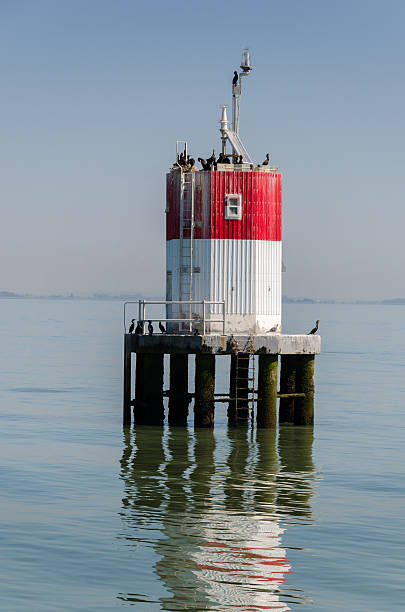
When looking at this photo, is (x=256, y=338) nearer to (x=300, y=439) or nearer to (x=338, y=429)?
(x=300, y=439)

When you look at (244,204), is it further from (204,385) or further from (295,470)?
(295,470)

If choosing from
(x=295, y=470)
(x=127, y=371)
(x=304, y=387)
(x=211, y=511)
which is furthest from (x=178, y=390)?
(x=211, y=511)

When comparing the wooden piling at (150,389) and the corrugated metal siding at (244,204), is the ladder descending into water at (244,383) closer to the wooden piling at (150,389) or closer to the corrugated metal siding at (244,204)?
the wooden piling at (150,389)

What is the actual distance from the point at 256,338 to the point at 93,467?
762cm

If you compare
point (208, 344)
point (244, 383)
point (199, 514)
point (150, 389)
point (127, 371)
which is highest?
point (208, 344)

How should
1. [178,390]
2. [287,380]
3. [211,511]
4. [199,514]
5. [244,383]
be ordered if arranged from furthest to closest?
1. [287,380]
2. [244,383]
3. [178,390]
4. [211,511]
5. [199,514]

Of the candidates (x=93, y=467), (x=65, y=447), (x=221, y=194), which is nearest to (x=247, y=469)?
(x=93, y=467)

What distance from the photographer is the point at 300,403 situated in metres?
37.4

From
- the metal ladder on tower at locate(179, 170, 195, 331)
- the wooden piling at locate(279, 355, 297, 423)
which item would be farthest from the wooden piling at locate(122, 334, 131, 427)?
the wooden piling at locate(279, 355, 297, 423)

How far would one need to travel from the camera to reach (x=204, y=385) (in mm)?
35250

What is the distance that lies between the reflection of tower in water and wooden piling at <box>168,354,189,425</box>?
25.4 inches

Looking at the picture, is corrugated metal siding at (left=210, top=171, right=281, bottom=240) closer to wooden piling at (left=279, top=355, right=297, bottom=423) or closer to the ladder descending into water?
the ladder descending into water

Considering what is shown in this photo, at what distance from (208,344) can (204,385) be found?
177 centimetres

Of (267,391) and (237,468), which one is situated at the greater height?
(267,391)
